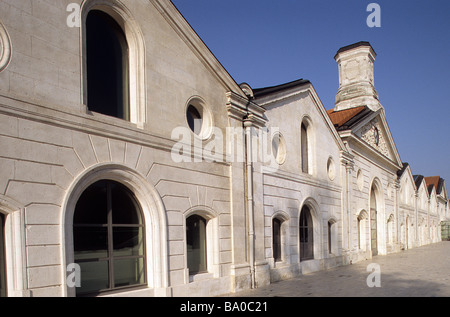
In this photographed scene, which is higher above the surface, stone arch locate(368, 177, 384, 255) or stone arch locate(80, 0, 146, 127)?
stone arch locate(80, 0, 146, 127)

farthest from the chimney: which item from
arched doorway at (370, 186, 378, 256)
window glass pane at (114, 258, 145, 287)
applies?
window glass pane at (114, 258, 145, 287)

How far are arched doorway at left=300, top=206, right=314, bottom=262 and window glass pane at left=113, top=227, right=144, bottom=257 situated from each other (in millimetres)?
8441

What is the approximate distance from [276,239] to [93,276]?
7.46 metres

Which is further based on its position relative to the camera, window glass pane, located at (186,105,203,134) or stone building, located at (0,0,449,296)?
window glass pane, located at (186,105,203,134)

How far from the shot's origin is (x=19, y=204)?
251 inches

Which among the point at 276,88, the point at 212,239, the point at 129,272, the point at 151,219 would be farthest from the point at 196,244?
the point at 276,88

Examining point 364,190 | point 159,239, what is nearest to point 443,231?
point 364,190

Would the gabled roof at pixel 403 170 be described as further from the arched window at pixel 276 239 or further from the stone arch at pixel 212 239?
the stone arch at pixel 212 239

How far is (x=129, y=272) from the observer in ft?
28.1

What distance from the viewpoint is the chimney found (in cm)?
2842

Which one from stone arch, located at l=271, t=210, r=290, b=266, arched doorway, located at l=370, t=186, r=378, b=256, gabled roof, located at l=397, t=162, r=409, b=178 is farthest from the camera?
gabled roof, located at l=397, t=162, r=409, b=178

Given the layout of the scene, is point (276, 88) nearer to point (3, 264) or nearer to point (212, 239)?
point (212, 239)

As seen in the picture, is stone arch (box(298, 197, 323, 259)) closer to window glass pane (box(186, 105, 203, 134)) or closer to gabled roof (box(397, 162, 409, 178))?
window glass pane (box(186, 105, 203, 134))
